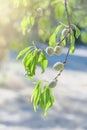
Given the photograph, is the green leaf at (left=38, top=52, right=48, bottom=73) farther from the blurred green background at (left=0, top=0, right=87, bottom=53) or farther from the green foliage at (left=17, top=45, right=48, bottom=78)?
the blurred green background at (left=0, top=0, right=87, bottom=53)

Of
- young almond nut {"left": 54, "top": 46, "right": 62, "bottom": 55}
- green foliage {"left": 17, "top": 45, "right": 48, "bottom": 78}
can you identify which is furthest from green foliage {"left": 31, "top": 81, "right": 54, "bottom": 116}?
young almond nut {"left": 54, "top": 46, "right": 62, "bottom": 55}

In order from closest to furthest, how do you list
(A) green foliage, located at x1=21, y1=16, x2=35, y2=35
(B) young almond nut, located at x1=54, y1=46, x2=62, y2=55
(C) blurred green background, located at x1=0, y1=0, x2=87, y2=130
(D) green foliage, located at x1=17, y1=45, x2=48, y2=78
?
(B) young almond nut, located at x1=54, y1=46, x2=62, y2=55 < (D) green foliage, located at x1=17, y1=45, x2=48, y2=78 < (A) green foliage, located at x1=21, y1=16, x2=35, y2=35 < (C) blurred green background, located at x1=0, y1=0, x2=87, y2=130

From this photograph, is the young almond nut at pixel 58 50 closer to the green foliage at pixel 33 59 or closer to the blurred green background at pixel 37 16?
the green foliage at pixel 33 59

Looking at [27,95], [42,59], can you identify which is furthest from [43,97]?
[27,95]

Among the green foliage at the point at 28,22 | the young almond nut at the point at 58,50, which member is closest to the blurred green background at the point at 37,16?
the green foliage at the point at 28,22

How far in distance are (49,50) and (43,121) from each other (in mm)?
6557

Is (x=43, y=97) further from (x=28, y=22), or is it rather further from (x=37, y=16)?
(x=37, y=16)

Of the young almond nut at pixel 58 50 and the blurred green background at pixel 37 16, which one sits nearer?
the young almond nut at pixel 58 50

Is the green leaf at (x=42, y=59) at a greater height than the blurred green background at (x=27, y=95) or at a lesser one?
greater

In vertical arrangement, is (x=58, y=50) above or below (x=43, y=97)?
above

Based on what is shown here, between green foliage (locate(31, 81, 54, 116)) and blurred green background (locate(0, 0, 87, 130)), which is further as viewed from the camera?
blurred green background (locate(0, 0, 87, 130))

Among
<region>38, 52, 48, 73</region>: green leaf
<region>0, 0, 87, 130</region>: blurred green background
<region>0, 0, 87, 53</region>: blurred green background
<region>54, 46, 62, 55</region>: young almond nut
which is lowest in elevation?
<region>0, 0, 87, 130</region>: blurred green background

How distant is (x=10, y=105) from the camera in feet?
28.2

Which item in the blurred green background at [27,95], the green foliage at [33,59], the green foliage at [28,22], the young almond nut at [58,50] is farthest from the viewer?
the blurred green background at [27,95]
